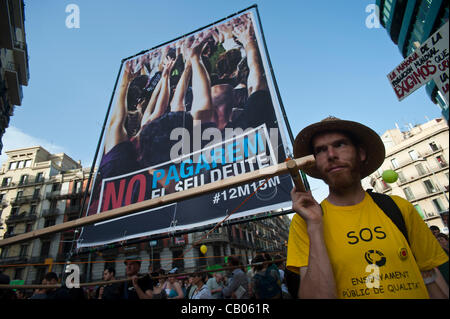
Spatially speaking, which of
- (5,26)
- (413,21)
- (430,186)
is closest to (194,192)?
(413,21)

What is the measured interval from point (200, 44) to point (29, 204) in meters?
42.0

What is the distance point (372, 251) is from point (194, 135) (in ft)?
11.8

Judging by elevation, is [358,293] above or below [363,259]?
below

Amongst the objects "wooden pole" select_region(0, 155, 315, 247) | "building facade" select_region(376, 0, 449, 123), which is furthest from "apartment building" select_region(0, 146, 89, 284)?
"building facade" select_region(376, 0, 449, 123)

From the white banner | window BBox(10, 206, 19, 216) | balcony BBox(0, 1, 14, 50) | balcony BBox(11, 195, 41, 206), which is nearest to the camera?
the white banner

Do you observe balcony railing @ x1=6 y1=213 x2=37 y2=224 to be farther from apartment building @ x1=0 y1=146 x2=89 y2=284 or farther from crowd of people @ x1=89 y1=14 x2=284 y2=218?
crowd of people @ x1=89 y1=14 x2=284 y2=218

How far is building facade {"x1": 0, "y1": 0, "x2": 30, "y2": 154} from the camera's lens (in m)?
12.6

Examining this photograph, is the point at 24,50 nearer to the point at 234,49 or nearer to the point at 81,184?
the point at 234,49

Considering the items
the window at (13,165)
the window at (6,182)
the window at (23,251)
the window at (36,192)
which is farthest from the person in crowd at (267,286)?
the window at (13,165)

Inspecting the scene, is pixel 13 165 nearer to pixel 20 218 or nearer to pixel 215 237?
pixel 20 218

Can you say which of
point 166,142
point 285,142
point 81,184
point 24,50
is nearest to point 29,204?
point 81,184

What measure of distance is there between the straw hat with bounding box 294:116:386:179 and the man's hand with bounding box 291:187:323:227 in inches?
11.3

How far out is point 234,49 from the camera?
194 inches

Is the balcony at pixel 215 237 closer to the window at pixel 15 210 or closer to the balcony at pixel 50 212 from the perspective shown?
the balcony at pixel 50 212
